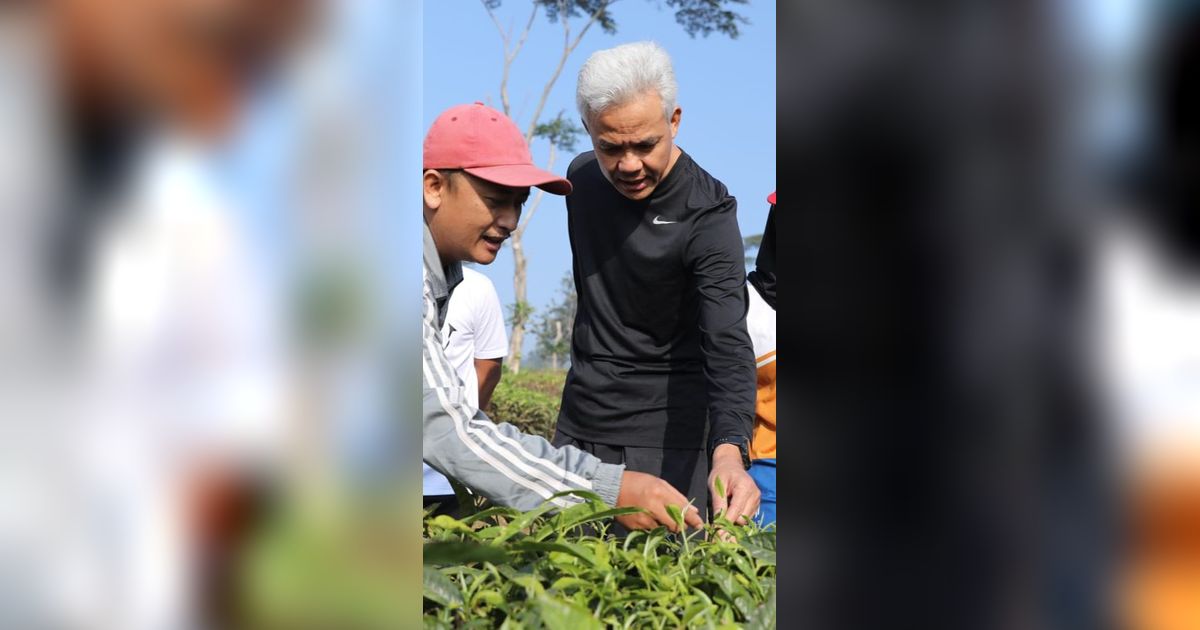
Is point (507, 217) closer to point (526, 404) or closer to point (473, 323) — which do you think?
point (473, 323)

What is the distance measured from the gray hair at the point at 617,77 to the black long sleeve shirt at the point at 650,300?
0.28 meters

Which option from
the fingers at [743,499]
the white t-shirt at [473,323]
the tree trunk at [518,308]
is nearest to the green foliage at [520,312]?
the tree trunk at [518,308]

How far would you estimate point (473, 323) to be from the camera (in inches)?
115

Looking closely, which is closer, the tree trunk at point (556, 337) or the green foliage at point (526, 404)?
the green foliage at point (526, 404)

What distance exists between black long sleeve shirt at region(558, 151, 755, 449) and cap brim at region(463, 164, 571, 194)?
22.6 inches

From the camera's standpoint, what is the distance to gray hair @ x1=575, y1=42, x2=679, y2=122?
2.26 metres

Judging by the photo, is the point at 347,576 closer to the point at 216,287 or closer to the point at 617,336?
the point at 216,287

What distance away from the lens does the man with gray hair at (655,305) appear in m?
2.38

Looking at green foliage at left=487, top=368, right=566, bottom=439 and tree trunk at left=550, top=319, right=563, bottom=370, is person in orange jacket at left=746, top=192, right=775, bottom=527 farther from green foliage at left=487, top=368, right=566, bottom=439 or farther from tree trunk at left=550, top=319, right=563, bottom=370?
tree trunk at left=550, top=319, right=563, bottom=370

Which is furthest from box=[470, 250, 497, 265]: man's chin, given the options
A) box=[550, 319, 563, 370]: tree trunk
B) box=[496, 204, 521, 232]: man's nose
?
box=[550, 319, 563, 370]: tree trunk

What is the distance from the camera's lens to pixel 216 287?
60 cm

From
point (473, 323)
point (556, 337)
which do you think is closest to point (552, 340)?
point (556, 337)

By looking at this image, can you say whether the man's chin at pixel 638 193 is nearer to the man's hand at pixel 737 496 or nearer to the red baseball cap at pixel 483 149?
the red baseball cap at pixel 483 149

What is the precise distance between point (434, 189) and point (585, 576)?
1.28m
